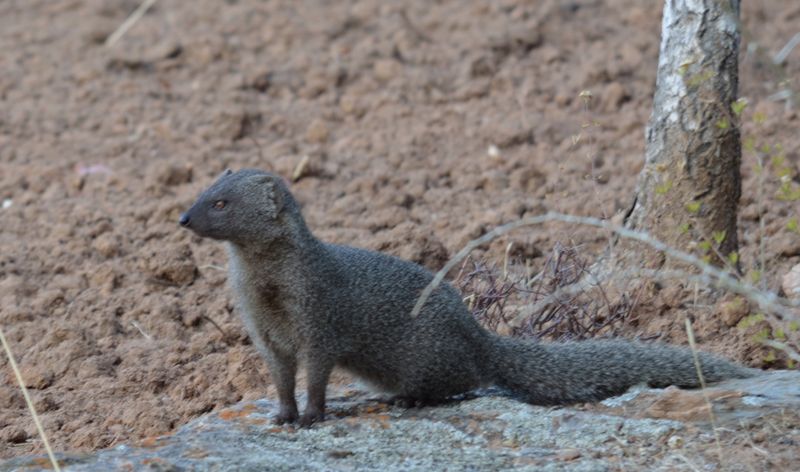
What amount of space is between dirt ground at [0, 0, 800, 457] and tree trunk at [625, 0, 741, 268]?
0.55 feet

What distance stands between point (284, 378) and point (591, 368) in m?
0.96

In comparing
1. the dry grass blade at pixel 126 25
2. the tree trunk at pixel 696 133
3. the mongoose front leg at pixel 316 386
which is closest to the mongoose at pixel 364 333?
the mongoose front leg at pixel 316 386

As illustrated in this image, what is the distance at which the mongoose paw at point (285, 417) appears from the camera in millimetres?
3660

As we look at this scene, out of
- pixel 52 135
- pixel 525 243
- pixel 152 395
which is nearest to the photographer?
pixel 152 395

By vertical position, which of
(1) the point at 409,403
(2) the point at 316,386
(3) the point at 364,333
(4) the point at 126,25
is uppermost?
(4) the point at 126,25

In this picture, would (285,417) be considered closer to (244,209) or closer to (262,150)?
(244,209)

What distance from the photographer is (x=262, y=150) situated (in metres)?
6.43

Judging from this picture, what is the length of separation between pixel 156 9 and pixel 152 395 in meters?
4.78

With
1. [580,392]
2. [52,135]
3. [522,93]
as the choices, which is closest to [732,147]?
[580,392]

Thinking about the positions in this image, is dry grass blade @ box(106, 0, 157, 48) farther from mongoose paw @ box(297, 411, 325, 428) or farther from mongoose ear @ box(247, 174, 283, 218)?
mongoose paw @ box(297, 411, 325, 428)

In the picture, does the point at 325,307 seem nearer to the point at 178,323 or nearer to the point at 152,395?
the point at 152,395

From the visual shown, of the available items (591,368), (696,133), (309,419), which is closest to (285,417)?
(309,419)

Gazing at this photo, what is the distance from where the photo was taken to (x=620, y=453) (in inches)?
123

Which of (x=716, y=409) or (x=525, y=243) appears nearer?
(x=716, y=409)
